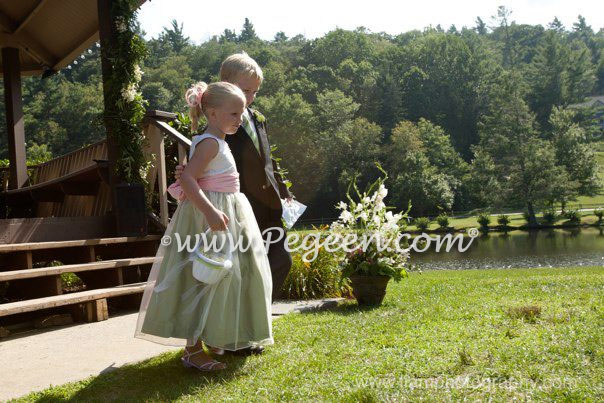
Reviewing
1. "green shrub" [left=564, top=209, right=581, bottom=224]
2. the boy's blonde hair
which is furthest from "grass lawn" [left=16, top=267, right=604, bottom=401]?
"green shrub" [left=564, top=209, right=581, bottom=224]

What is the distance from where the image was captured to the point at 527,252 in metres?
27.5

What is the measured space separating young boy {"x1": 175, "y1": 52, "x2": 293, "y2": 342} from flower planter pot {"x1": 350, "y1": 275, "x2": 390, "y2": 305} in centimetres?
155

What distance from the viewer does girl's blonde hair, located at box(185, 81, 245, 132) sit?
323 cm

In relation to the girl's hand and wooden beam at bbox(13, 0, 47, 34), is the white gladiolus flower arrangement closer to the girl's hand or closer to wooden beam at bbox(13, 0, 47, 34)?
the girl's hand

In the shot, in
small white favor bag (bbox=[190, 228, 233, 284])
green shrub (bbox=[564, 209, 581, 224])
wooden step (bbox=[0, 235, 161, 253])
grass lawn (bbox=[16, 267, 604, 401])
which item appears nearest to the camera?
grass lawn (bbox=[16, 267, 604, 401])

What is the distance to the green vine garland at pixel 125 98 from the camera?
6508mm

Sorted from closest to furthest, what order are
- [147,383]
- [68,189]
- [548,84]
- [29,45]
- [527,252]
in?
[147,383] < [68,189] < [29,45] < [527,252] < [548,84]

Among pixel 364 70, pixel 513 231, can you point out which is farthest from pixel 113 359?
pixel 364 70

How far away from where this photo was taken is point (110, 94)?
6.62 meters

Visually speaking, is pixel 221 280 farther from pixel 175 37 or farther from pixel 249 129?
pixel 175 37

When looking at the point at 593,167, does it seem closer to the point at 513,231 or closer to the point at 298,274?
the point at 513,231

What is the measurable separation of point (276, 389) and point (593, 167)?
55.2 meters

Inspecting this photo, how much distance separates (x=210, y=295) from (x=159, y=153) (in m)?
3.93

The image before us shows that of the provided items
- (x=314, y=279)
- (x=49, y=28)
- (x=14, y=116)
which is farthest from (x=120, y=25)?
(x=14, y=116)
